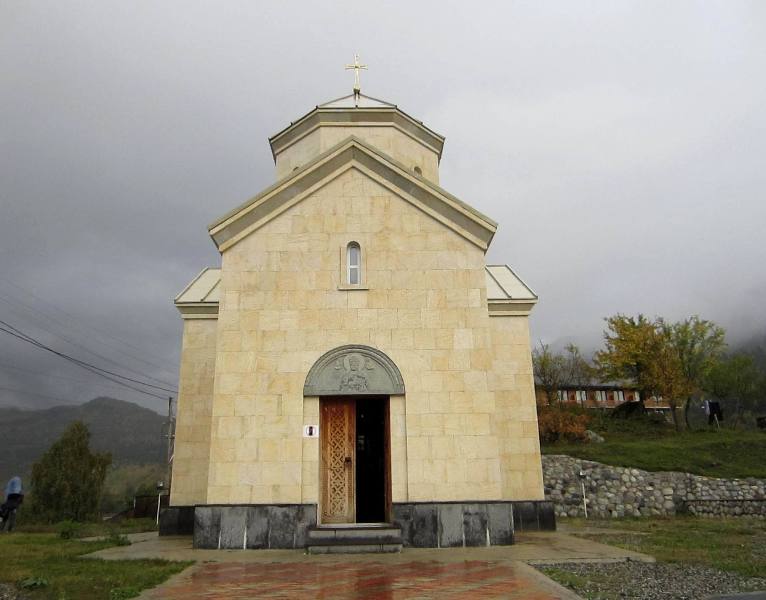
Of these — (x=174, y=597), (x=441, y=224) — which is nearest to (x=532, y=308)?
(x=441, y=224)

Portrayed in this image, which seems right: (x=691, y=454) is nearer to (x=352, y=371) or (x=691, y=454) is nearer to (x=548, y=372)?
(x=548, y=372)

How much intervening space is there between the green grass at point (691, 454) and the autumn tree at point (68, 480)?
61.7 ft

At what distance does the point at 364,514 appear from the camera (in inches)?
476

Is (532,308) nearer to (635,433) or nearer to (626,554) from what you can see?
(626,554)

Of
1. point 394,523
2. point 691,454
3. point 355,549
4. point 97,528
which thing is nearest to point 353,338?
point 394,523

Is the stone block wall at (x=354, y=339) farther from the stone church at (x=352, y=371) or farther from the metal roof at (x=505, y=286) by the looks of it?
the metal roof at (x=505, y=286)

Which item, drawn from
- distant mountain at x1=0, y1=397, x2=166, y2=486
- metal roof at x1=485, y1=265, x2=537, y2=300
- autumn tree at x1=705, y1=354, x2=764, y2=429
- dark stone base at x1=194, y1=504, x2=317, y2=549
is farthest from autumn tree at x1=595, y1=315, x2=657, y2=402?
distant mountain at x1=0, y1=397, x2=166, y2=486

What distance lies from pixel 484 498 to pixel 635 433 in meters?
21.0

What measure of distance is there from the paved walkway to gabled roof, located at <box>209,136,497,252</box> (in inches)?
233

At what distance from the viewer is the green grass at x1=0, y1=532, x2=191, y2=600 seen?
6.69 meters

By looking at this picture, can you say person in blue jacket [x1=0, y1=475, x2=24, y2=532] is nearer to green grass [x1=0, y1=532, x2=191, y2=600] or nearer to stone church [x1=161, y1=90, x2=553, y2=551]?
green grass [x1=0, y1=532, x2=191, y2=600]

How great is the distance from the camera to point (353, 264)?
1187cm

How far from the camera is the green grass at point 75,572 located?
669cm

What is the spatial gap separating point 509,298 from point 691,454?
1240cm
